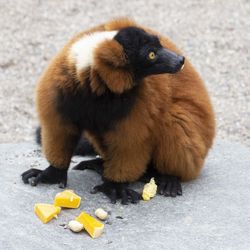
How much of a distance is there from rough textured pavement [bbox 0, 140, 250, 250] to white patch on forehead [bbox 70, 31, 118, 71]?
46.3 inches

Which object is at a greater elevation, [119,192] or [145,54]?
[145,54]

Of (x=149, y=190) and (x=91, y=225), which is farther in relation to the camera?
(x=149, y=190)

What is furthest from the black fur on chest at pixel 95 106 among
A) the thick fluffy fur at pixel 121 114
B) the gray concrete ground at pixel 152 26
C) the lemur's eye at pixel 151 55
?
the gray concrete ground at pixel 152 26

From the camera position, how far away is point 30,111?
916 centimetres

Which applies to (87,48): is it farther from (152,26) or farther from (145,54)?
(152,26)

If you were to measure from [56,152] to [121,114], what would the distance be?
0.78 meters

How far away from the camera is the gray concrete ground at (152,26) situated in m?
9.12

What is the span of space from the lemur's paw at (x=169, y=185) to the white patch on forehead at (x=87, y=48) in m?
1.39


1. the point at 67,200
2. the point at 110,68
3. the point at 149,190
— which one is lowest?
the point at 149,190

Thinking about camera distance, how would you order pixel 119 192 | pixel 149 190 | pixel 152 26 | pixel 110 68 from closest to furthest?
pixel 110 68 → pixel 119 192 → pixel 149 190 → pixel 152 26

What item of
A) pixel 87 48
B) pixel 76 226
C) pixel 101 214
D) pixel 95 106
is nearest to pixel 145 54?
pixel 87 48

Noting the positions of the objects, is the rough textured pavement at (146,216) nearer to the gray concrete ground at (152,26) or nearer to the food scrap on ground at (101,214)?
the food scrap on ground at (101,214)

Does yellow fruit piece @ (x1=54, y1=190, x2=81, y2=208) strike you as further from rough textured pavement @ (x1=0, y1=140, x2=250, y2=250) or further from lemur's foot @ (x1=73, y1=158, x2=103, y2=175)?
lemur's foot @ (x1=73, y1=158, x2=103, y2=175)

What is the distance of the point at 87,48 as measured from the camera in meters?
4.99
